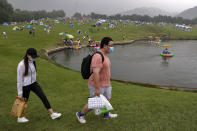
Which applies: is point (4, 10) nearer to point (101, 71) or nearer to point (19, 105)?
point (19, 105)

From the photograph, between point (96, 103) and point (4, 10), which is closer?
point (96, 103)

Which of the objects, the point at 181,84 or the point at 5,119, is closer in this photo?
the point at 5,119

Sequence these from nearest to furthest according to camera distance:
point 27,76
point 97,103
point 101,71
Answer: point 97,103 < point 101,71 < point 27,76

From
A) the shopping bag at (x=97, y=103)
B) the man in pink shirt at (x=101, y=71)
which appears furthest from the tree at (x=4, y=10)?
the shopping bag at (x=97, y=103)

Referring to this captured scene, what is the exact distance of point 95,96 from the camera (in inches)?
197

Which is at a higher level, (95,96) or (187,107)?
(95,96)

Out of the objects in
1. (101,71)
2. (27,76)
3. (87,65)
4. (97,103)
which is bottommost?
(97,103)

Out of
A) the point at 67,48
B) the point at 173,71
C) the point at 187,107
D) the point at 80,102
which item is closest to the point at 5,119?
the point at 80,102

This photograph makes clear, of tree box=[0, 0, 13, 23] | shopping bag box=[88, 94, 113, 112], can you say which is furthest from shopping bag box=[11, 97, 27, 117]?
tree box=[0, 0, 13, 23]

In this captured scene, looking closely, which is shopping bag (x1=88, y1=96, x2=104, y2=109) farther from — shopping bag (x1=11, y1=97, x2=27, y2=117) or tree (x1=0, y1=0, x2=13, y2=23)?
tree (x1=0, y1=0, x2=13, y2=23)

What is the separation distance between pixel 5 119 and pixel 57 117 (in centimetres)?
185

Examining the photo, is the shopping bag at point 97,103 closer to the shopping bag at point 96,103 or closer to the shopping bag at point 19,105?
the shopping bag at point 96,103

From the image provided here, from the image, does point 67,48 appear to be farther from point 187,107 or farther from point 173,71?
point 187,107

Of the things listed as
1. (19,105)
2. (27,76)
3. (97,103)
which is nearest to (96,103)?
(97,103)
